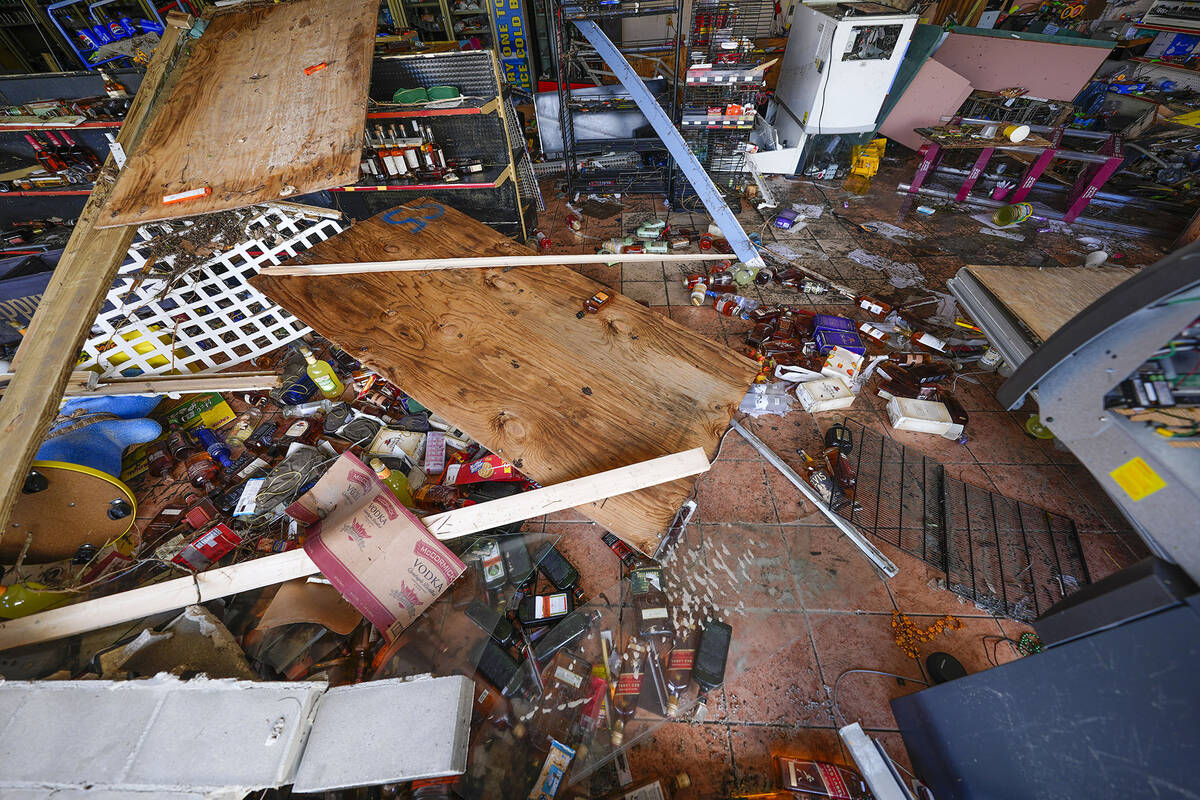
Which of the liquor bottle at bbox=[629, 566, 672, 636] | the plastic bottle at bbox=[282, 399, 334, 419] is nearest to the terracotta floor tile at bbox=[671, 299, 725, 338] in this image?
the liquor bottle at bbox=[629, 566, 672, 636]

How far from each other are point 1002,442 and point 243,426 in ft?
17.7

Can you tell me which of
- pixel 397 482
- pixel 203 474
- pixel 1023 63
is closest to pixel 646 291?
pixel 397 482

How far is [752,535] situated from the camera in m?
2.55

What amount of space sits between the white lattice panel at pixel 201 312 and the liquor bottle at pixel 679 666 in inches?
137

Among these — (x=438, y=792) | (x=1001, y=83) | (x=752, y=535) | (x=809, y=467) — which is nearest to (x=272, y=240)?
(x=438, y=792)

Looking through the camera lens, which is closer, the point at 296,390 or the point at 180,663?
the point at 180,663

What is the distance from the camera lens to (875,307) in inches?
153

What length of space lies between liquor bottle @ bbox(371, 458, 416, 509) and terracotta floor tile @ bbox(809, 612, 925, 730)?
2332 millimetres

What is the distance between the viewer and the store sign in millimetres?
6098

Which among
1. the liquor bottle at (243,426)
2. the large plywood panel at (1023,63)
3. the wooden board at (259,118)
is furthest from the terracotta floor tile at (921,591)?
the large plywood panel at (1023,63)

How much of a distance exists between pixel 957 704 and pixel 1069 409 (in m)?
1.08

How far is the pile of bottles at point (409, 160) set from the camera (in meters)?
3.66

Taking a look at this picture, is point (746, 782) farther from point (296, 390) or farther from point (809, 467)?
point (296, 390)

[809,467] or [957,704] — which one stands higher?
[957,704]
